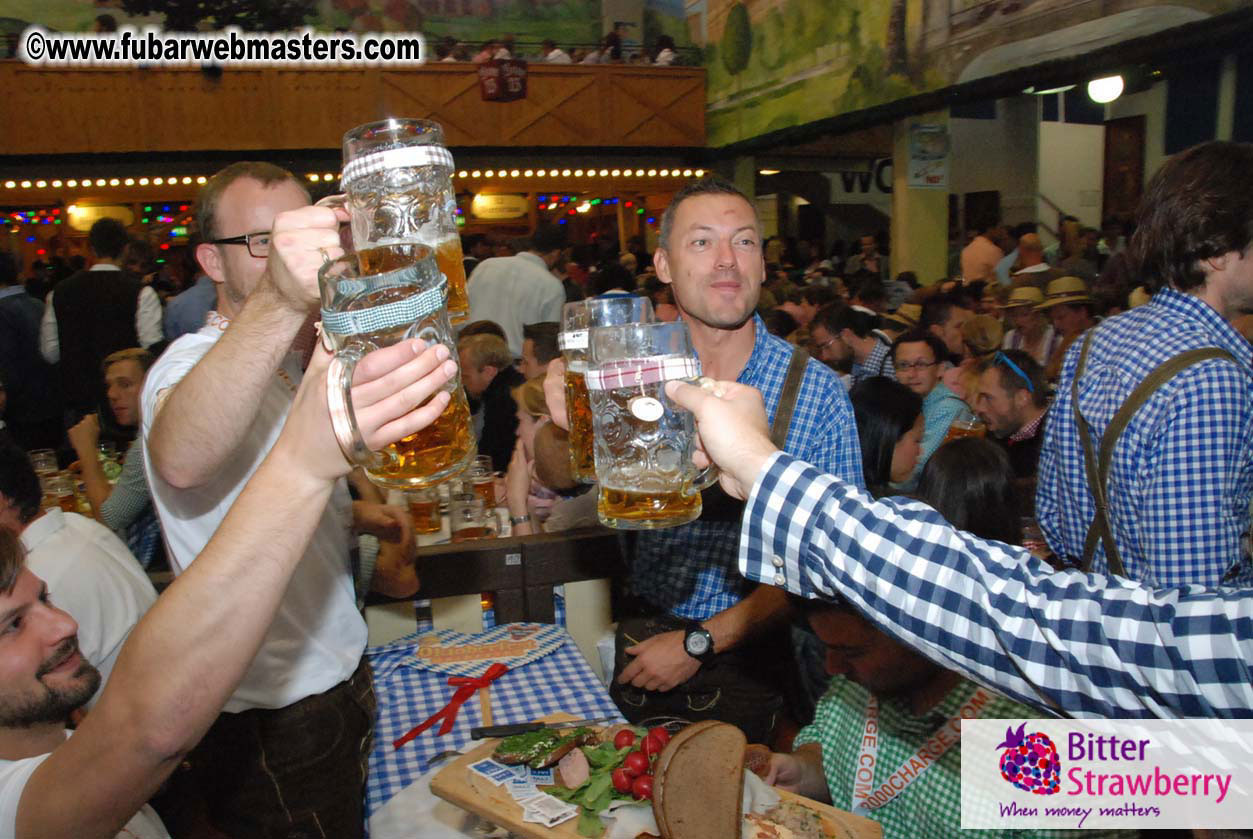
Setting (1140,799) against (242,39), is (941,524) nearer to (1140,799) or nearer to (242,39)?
(1140,799)

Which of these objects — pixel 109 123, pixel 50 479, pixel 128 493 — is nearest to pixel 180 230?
pixel 109 123

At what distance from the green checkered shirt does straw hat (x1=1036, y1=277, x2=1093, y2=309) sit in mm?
4239

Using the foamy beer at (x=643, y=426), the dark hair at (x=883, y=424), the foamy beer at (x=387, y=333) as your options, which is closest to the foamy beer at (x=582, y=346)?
the foamy beer at (x=643, y=426)

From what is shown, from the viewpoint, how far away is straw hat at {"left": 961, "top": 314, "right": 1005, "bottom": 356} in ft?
15.5

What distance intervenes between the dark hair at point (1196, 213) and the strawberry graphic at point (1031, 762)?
0.99 m

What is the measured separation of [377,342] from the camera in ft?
2.93

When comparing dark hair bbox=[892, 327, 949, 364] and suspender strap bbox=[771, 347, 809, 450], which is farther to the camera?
dark hair bbox=[892, 327, 949, 364]

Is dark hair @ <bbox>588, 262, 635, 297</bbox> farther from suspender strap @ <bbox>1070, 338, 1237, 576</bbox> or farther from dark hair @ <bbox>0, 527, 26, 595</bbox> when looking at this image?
dark hair @ <bbox>0, 527, 26, 595</bbox>

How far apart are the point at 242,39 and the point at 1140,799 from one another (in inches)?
556

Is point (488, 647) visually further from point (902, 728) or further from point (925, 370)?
point (925, 370)

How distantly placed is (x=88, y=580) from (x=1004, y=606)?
6.71 feet

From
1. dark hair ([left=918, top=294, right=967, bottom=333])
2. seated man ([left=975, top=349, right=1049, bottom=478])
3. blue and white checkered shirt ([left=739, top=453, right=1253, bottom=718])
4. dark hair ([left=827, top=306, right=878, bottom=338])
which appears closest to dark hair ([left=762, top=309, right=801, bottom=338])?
dark hair ([left=827, top=306, right=878, bottom=338])

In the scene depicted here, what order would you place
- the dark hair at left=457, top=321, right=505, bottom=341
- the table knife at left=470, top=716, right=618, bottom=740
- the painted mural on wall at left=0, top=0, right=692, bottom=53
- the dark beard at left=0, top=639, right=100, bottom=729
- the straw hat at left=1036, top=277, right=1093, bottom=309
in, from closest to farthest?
the dark beard at left=0, top=639, right=100, bottom=729 < the table knife at left=470, top=716, right=618, bottom=740 < the dark hair at left=457, top=321, right=505, bottom=341 < the straw hat at left=1036, top=277, right=1093, bottom=309 < the painted mural on wall at left=0, top=0, right=692, bottom=53

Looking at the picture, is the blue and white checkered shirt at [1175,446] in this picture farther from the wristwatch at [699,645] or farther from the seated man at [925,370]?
the seated man at [925,370]
